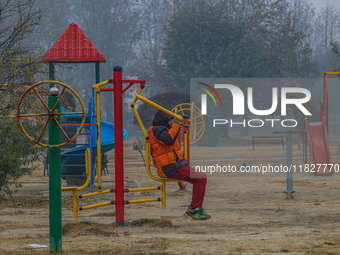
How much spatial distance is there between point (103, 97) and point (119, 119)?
57177mm

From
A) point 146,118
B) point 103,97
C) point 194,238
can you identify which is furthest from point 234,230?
point 103,97

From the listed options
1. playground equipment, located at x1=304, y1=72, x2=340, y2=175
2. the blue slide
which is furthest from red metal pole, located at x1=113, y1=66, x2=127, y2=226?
playground equipment, located at x1=304, y1=72, x2=340, y2=175

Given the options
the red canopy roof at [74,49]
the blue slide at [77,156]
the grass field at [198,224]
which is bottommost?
the grass field at [198,224]

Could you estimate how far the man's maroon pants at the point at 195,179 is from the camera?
9.52m

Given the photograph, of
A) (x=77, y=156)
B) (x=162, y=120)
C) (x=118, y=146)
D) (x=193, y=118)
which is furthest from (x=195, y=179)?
(x=193, y=118)

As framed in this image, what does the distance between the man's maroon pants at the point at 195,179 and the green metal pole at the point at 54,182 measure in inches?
127

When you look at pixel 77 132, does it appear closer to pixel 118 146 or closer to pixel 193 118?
pixel 118 146

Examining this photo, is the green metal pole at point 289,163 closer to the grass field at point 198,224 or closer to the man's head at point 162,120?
the grass field at point 198,224

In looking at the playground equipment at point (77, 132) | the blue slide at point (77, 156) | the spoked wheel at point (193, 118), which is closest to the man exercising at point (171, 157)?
the playground equipment at point (77, 132)

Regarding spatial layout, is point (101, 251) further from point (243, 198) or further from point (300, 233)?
point (243, 198)

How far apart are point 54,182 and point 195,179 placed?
3.50 metres

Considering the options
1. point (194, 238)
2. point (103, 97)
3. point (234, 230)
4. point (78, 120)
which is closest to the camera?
point (194, 238)

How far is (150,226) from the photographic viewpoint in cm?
896

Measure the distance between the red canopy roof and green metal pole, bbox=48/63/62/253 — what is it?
9.60 m
